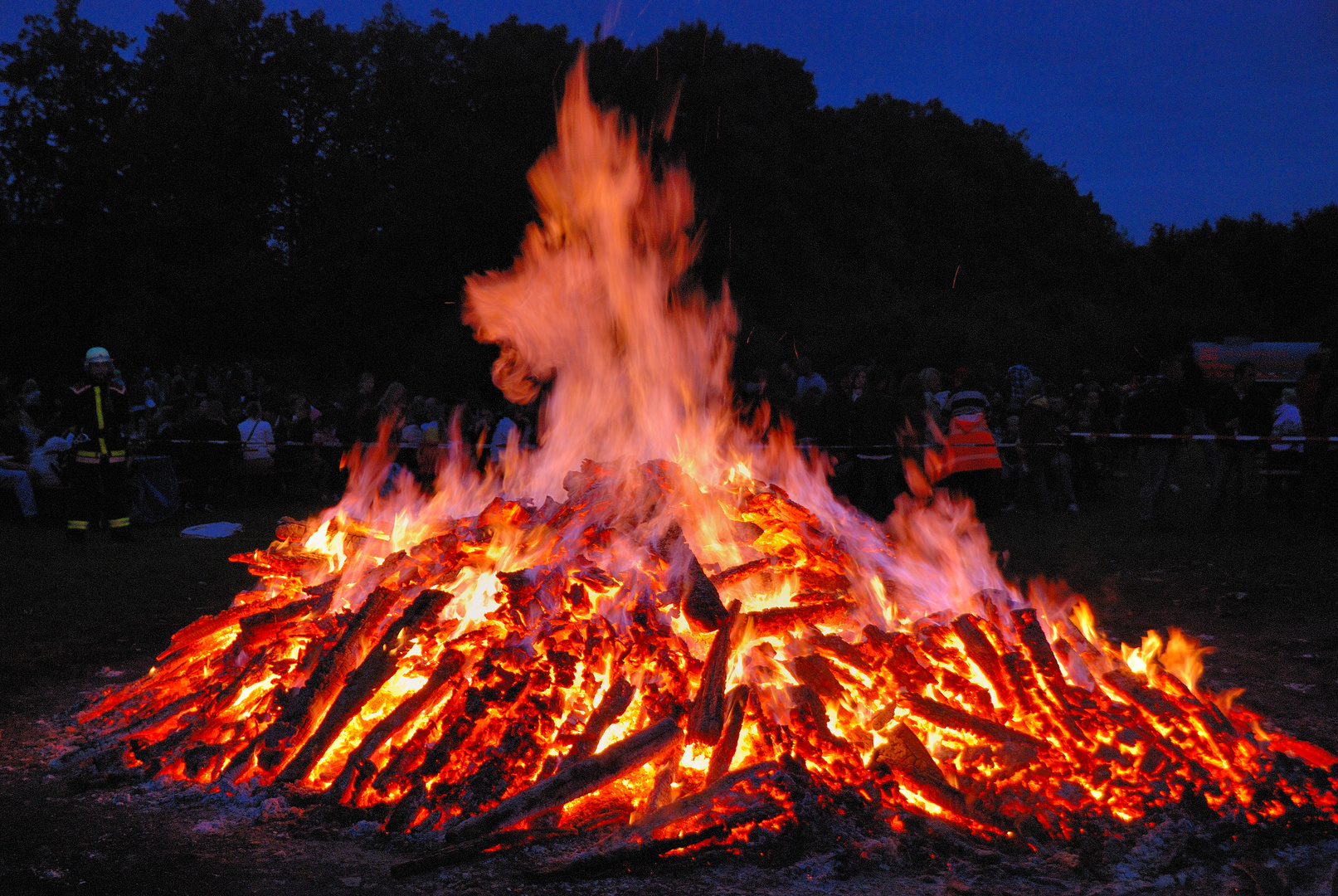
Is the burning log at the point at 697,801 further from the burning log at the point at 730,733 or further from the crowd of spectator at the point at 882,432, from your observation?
the crowd of spectator at the point at 882,432

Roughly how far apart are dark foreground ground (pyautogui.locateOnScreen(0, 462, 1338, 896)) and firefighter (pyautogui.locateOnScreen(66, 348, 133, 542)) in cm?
35

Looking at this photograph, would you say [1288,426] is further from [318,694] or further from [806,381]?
[318,694]

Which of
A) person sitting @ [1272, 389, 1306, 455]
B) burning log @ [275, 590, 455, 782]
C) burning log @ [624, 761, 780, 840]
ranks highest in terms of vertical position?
person sitting @ [1272, 389, 1306, 455]

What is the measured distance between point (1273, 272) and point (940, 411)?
40.9 metres

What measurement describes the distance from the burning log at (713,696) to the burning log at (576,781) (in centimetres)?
12

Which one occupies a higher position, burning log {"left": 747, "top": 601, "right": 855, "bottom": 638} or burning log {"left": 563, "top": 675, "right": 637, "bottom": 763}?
burning log {"left": 747, "top": 601, "right": 855, "bottom": 638}

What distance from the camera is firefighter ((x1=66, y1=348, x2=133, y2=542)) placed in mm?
10297

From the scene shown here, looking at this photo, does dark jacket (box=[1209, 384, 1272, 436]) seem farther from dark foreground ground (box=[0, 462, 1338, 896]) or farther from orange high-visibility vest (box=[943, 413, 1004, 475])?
orange high-visibility vest (box=[943, 413, 1004, 475])

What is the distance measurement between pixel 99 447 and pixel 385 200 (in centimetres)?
1936

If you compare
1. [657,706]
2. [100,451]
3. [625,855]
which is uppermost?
[100,451]

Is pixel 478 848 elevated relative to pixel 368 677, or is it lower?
lower

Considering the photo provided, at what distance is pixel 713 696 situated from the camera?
14.3ft

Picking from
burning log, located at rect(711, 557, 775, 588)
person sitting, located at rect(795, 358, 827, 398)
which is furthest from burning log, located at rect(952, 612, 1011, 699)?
person sitting, located at rect(795, 358, 827, 398)

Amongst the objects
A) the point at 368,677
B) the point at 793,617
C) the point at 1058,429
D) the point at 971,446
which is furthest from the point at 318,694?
the point at 1058,429
